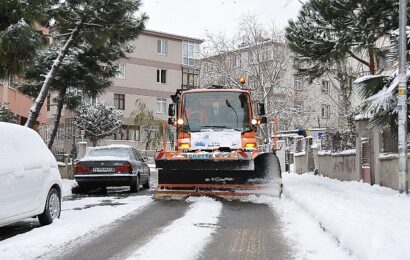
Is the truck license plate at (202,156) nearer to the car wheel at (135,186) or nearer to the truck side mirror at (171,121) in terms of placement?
the truck side mirror at (171,121)

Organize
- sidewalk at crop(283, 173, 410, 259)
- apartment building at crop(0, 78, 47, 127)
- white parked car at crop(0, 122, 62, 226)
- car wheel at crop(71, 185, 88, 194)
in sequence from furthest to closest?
apartment building at crop(0, 78, 47, 127) → car wheel at crop(71, 185, 88, 194) → white parked car at crop(0, 122, 62, 226) → sidewalk at crop(283, 173, 410, 259)

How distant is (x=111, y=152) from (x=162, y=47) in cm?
4170

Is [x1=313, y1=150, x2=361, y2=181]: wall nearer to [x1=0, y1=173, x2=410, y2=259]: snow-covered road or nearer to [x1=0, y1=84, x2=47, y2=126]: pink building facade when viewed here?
[x1=0, y1=173, x2=410, y2=259]: snow-covered road

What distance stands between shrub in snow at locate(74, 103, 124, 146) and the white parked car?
1383 inches

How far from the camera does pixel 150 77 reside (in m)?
56.0

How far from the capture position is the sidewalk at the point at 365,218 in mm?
5909

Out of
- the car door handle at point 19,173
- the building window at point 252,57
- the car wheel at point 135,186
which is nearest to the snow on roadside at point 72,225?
the car door handle at point 19,173

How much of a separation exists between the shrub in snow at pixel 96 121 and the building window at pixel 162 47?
14.1 meters

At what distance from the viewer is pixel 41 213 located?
350 inches

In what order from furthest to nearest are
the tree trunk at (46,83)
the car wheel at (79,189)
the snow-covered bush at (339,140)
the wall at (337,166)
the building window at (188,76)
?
the building window at (188,76) → the snow-covered bush at (339,140) → the wall at (337,166) → the tree trunk at (46,83) → the car wheel at (79,189)

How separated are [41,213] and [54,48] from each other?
12868 millimetres

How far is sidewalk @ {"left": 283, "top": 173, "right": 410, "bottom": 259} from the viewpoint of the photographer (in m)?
5.91

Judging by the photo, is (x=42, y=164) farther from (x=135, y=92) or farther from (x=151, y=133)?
(x=135, y=92)

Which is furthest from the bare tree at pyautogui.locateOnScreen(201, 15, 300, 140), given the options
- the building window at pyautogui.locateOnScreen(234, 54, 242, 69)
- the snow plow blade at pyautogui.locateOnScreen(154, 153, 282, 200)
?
the snow plow blade at pyautogui.locateOnScreen(154, 153, 282, 200)
